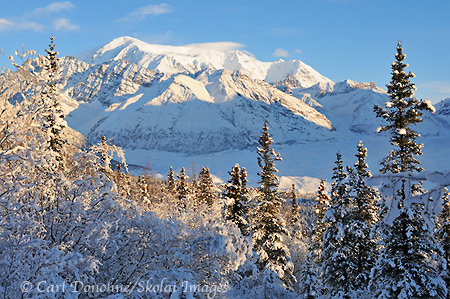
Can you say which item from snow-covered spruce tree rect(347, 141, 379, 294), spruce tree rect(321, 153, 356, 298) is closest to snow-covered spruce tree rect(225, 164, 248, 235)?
spruce tree rect(321, 153, 356, 298)

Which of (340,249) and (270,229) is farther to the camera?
(270,229)

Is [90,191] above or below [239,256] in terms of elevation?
above

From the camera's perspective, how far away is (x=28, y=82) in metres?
6.98

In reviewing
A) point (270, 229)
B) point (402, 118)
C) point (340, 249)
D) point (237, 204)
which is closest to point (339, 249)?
point (340, 249)

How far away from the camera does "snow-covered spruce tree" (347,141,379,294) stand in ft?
63.2

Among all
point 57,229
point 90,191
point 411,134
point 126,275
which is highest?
point 411,134

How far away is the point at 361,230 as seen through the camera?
1925cm

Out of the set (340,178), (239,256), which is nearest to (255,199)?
(340,178)

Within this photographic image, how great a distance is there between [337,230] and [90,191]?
15.4 meters

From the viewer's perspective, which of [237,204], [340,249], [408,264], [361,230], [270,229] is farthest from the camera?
[237,204]

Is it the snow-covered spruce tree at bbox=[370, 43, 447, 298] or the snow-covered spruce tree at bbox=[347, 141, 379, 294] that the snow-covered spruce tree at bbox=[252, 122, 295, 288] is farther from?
the snow-covered spruce tree at bbox=[370, 43, 447, 298]

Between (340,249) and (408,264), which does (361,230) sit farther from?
(408,264)

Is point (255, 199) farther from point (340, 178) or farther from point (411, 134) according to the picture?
point (411, 134)

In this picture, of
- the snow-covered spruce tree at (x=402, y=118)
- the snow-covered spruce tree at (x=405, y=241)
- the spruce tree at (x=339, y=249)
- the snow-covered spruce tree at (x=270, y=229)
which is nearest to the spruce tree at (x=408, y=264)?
the snow-covered spruce tree at (x=405, y=241)
